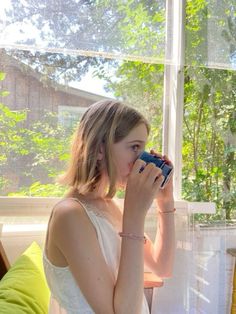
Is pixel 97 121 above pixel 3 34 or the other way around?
the other way around

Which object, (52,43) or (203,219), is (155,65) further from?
(203,219)

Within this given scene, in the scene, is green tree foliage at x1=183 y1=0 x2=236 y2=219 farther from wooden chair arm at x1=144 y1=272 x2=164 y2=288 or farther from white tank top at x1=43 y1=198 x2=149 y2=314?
white tank top at x1=43 y1=198 x2=149 y2=314

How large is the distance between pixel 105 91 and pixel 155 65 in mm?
280

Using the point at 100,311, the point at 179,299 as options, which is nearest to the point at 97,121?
the point at 100,311

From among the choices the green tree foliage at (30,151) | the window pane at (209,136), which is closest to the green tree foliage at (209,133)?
the window pane at (209,136)

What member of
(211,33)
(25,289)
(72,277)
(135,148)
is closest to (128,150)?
(135,148)

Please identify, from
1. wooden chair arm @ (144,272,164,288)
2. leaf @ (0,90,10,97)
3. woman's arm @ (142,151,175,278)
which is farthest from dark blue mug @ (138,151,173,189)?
leaf @ (0,90,10,97)

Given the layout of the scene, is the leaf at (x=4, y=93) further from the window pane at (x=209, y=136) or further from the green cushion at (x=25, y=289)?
the window pane at (x=209, y=136)

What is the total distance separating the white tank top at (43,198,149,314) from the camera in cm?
74

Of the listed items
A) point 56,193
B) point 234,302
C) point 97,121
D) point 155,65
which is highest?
point 155,65

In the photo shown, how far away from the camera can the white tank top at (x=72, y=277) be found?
0.74 m

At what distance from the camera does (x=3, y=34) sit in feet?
4.31

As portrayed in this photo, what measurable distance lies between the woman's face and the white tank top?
13cm

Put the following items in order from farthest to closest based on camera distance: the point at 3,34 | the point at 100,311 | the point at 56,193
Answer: the point at 56,193 → the point at 3,34 → the point at 100,311
